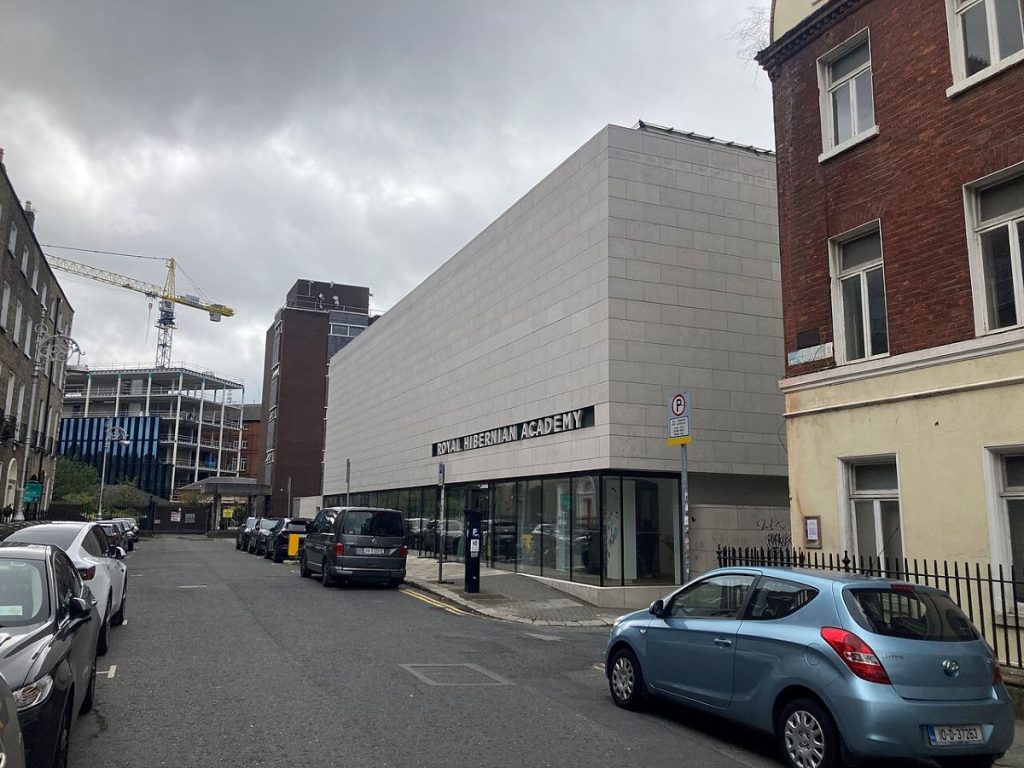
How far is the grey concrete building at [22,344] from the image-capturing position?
30234 millimetres

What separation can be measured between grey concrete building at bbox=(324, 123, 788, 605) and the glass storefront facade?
45mm

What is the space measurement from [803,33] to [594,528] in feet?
34.9

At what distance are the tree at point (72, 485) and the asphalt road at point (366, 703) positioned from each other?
49.7 metres

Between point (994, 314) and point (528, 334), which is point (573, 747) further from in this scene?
point (528, 334)

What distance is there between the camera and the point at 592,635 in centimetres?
1388

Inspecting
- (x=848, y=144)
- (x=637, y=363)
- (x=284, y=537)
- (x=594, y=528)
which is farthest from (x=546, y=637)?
(x=284, y=537)

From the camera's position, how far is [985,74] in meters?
10.2

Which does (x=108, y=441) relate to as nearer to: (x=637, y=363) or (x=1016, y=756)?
(x=637, y=363)

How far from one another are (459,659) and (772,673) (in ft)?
16.3

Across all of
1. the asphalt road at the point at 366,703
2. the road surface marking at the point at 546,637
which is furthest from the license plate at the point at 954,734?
the road surface marking at the point at 546,637

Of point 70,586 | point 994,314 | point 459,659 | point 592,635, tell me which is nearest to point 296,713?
point 70,586

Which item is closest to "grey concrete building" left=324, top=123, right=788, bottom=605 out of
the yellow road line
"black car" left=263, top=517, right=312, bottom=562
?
the yellow road line

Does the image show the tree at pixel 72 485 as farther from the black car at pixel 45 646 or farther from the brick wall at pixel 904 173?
the brick wall at pixel 904 173

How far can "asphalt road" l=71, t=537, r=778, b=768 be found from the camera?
6.36 m
